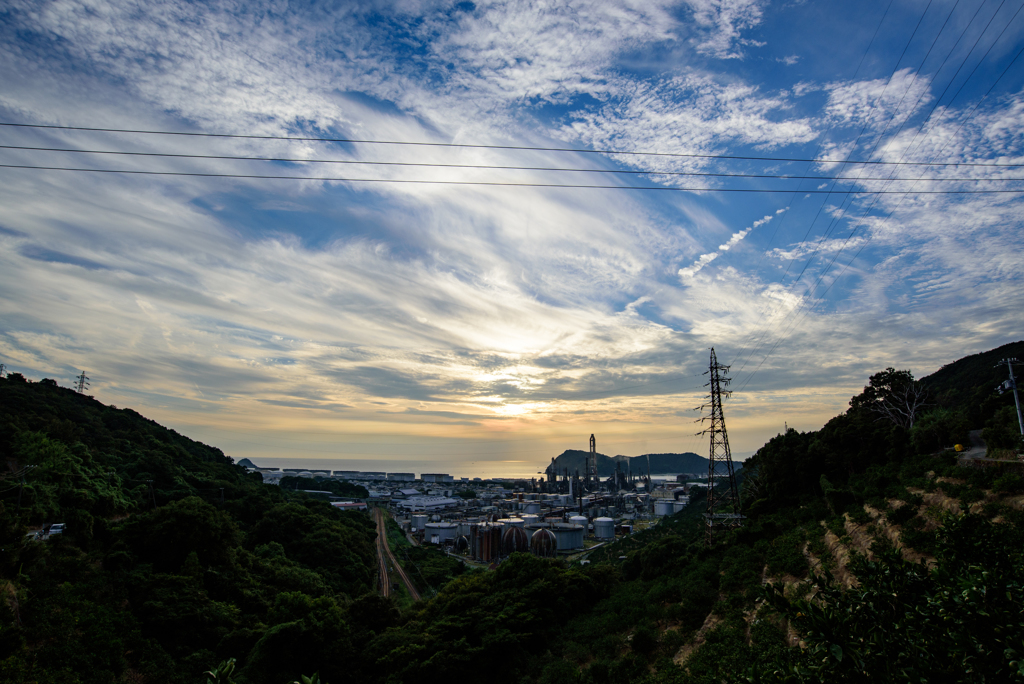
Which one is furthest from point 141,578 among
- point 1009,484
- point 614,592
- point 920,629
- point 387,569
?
point 1009,484

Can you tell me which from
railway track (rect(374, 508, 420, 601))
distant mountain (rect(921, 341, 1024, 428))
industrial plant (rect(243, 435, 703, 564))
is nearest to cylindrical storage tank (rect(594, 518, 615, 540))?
industrial plant (rect(243, 435, 703, 564))

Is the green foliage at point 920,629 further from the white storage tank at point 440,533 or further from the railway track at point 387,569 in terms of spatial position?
the white storage tank at point 440,533

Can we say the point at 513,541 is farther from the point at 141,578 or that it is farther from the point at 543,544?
the point at 141,578

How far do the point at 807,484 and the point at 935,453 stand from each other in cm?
757

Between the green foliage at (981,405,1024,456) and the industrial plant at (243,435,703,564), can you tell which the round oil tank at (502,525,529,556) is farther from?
the green foliage at (981,405,1024,456)

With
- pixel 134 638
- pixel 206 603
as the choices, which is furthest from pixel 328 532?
pixel 134 638

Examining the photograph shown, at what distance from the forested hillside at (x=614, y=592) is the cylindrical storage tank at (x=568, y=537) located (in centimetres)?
3158

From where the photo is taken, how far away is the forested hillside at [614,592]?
514 cm

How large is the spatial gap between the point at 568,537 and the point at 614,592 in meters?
37.7

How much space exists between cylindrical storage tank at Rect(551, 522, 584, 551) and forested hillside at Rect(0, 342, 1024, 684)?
3158cm

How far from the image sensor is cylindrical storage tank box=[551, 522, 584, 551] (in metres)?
57.6

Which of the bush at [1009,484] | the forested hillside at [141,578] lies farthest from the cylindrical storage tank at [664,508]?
the bush at [1009,484]

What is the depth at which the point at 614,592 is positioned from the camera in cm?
2270

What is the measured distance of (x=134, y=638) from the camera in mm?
16344
